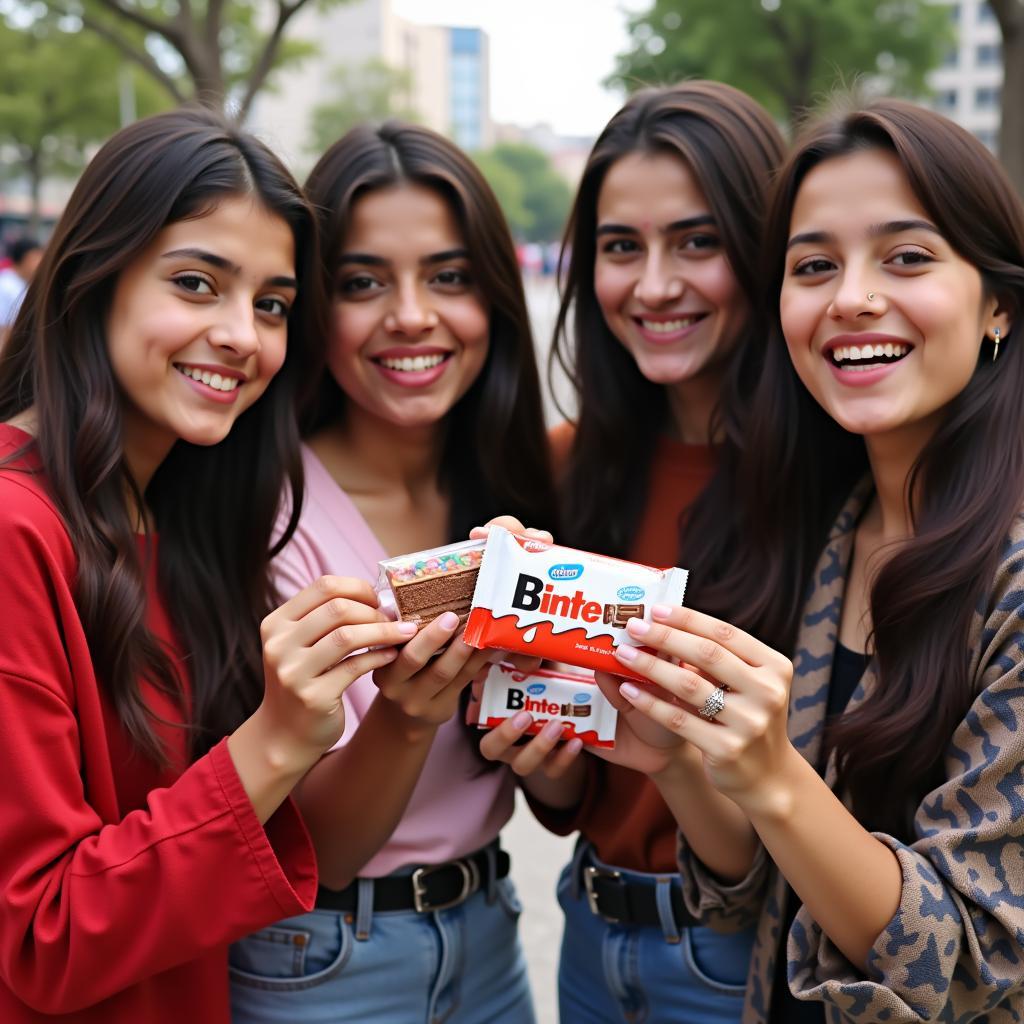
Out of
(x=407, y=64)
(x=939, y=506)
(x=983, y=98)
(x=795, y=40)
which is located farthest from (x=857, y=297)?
(x=407, y=64)

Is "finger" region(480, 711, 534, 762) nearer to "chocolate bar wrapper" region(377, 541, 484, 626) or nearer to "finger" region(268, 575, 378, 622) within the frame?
"chocolate bar wrapper" region(377, 541, 484, 626)

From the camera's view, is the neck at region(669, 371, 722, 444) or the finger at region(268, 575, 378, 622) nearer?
the finger at region(268, 575, 378, 622)

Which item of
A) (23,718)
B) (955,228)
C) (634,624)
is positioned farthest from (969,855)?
(23,718)

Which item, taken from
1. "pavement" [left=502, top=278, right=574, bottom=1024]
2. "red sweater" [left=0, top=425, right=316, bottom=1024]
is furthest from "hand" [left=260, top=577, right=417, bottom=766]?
"pavement" [left=502, top=278, right=574, bottom=1024]

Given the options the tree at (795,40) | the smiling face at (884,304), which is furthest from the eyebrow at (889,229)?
the tree at (795,40)

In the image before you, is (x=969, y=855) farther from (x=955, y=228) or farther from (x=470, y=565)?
(x=955, y=228)

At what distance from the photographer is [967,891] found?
1.73m

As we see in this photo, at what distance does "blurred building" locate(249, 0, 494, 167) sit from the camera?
259 feet

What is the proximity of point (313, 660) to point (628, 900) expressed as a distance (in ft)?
3.31

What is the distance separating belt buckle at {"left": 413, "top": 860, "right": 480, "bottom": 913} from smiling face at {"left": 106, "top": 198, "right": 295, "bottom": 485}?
97 cm

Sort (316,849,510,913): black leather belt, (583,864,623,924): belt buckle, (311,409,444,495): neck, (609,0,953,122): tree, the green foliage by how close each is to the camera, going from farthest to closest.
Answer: the green foliage < (609,0,953,122): tree < (311,409,444,495): neck < (583,864,623,924): belt buckle < (316,849,510,913): black leather belt

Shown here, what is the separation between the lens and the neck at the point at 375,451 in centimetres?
264

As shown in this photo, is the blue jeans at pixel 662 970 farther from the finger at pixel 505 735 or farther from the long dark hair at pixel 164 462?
the long dark hair at pixel 164 462

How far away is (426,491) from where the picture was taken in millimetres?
2723
